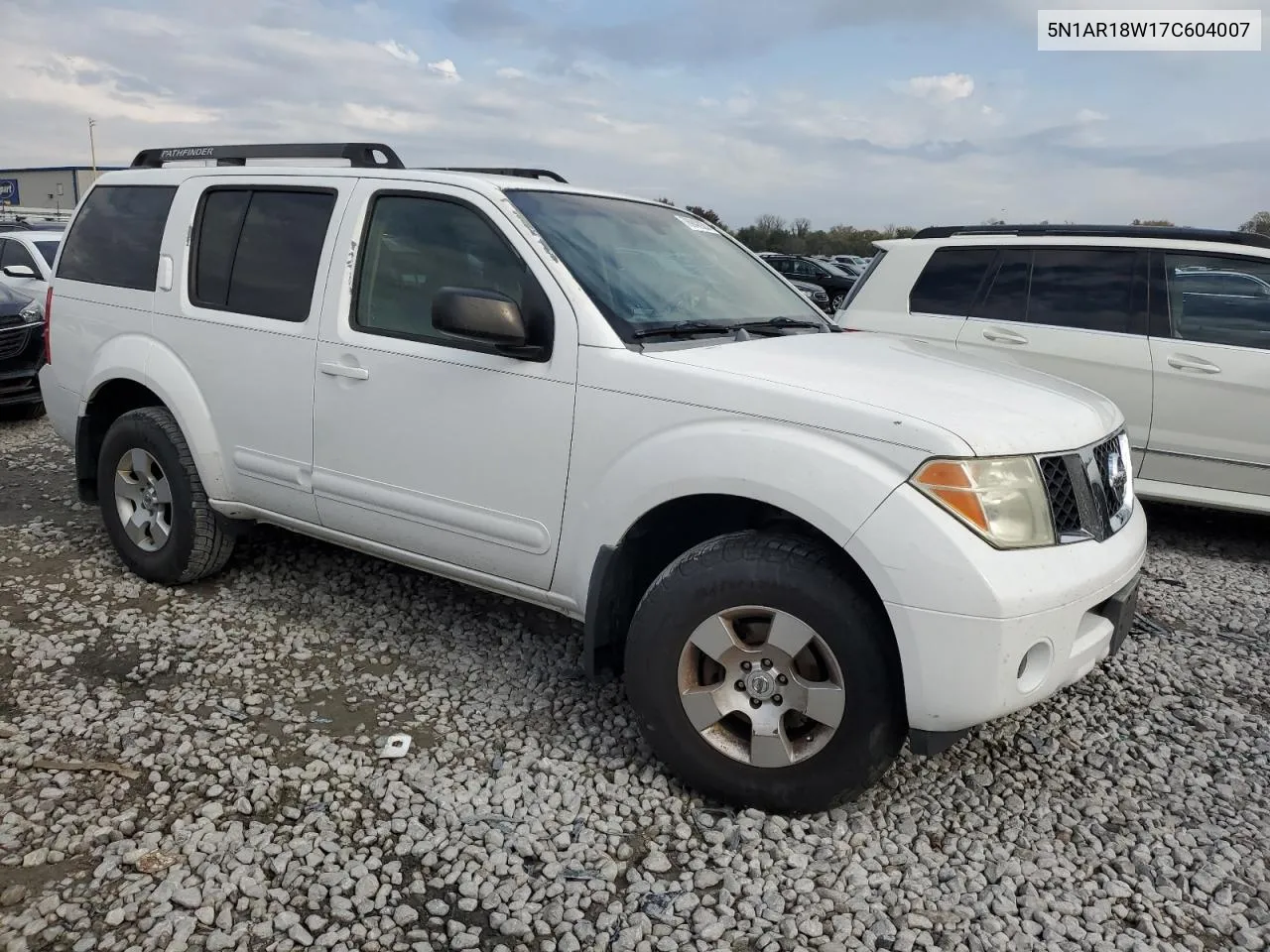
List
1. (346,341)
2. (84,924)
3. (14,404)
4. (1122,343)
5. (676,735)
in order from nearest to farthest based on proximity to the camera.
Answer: (84,924), (676,735), (346,341), (1122,343), (14,404)

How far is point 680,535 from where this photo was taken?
3.20 m

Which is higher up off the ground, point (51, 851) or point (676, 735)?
point (676, 735)

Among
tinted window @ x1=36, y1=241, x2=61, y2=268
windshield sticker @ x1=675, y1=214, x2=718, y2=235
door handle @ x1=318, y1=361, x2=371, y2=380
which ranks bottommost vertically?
tinted window @ x1=36, y1=241, x2=61, y2=268

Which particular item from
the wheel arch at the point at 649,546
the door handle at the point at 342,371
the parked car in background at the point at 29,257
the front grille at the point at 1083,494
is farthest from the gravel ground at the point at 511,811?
the parked car in background at the point at 29,257

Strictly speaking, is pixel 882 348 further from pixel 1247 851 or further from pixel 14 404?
pixel 14 404

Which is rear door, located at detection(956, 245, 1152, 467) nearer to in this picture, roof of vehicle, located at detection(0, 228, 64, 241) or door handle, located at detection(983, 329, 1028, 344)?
door handle, located at detection(983, 329, 1028, 344)

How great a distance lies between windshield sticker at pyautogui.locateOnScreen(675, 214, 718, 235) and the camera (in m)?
4.09

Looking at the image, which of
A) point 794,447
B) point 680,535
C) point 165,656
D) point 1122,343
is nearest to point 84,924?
point 165,656

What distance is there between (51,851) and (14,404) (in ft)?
23.5

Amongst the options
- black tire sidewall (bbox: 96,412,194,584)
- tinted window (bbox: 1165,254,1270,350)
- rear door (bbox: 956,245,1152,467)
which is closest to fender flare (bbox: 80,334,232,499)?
black tire sidewall (bbox: 96,412,194,584)

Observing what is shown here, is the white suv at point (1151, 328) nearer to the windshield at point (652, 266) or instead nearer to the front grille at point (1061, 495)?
the windshield at point (652, 266)

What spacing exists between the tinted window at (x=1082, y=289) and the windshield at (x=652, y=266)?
97.4 inches

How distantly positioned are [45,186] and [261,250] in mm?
40273

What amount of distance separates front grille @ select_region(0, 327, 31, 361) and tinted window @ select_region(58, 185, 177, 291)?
13.9 ft
